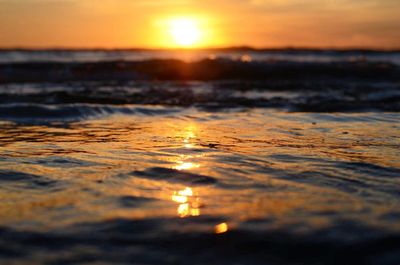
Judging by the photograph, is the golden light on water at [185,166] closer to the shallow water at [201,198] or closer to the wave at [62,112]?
the shallow water at [201,198]

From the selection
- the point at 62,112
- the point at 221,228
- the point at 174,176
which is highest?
the point at 62,112

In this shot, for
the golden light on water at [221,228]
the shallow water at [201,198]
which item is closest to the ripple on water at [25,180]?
the shallow water at [201,198]

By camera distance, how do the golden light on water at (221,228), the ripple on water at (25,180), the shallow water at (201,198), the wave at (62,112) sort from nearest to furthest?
the shallow water at (201,198) → the golden light on water at (221,228) → the ripple on water at (25,180) → the wave at (62,112)

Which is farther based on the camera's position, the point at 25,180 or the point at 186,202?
the point at 25,180

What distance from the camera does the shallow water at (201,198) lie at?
1882 millimetres

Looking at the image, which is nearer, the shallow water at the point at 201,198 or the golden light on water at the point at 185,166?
the shallow water at the point at 201,198

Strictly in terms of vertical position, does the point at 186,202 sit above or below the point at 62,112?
below

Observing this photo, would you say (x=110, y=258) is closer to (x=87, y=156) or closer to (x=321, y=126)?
(x=87, y=156)

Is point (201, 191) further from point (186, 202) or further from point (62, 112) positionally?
point (62, 112)

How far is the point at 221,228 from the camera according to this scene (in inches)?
81.6

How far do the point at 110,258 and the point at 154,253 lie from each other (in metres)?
0.17

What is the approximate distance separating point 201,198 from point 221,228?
1.47 ft

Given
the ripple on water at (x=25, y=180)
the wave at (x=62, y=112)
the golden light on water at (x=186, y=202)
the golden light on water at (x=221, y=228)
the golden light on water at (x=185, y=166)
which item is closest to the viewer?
the golden light on water at (x=221, y=228)

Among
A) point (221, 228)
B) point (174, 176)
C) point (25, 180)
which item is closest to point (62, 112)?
point (25, 180)
